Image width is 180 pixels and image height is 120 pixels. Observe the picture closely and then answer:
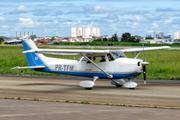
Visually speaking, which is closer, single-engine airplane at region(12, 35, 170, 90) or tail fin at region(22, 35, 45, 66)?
single-engine airplane at region(12, 35, 170, 90)

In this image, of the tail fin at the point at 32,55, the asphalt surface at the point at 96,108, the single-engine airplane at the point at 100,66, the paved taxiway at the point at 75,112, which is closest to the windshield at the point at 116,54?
the single-engine airplane at the point at 100,66

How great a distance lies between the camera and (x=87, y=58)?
17.0 metres

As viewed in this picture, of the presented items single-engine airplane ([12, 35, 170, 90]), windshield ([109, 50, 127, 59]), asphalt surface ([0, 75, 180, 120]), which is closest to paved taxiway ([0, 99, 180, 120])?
asphalt surface ([0, 75, 180, 120])

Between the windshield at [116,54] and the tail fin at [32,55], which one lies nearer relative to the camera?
the windshield at [116,54]

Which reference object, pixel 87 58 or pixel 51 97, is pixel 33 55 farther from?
pixel 51 97

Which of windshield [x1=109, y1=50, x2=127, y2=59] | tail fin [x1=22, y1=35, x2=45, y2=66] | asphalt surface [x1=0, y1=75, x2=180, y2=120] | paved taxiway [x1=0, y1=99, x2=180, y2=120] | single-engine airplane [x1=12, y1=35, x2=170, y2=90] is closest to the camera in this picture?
paved taxiway [x1=0, y1=99, x2=180, y2=120]

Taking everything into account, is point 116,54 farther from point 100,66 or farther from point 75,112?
point 75,112

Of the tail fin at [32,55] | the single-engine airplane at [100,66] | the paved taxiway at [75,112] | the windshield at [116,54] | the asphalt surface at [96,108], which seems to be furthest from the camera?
the tail fin at [32,55]

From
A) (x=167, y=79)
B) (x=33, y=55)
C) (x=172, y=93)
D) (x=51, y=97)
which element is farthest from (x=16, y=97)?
(x=167, y=79)

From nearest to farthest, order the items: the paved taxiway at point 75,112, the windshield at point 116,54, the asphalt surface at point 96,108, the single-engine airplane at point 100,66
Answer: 1. the paved taxiway at point 75,112
2. the asphalt surface at point 96,108
3. the single-engine airplane at point 100,66
4. the windshield at point 116,54

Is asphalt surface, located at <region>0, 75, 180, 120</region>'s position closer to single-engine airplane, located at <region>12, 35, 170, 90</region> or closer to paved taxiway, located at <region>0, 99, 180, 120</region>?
paved taxiway, located at <region>0, 99, 180, 120</region>

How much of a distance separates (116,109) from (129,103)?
1.56 m

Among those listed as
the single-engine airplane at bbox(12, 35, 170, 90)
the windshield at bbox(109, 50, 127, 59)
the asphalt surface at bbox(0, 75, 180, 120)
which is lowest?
the asphalt surface at bbox(0, 75, 180, 120)

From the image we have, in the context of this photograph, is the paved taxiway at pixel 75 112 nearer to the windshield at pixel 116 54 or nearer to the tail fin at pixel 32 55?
the windshield at pixel 116 54
